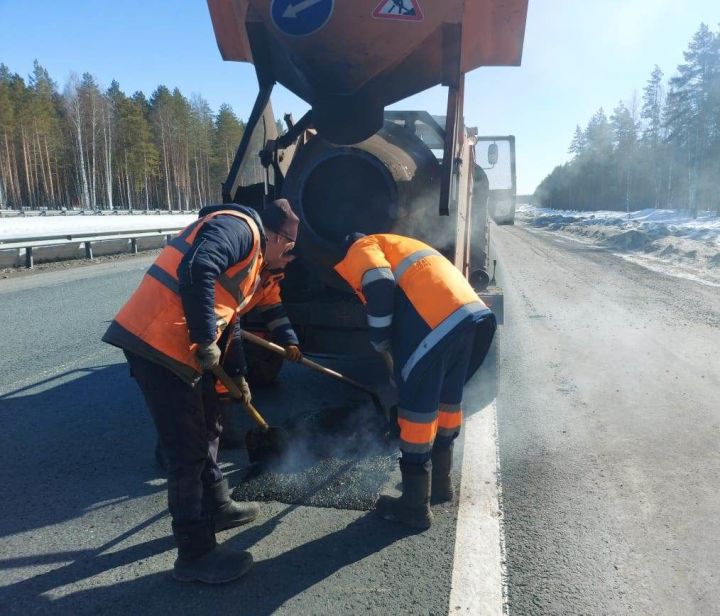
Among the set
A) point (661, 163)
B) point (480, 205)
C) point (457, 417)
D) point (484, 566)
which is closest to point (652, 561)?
point (484, 566)

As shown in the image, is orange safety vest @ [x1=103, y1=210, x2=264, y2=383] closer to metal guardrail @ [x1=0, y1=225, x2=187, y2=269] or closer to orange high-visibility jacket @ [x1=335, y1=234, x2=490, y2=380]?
orange high-visibility jacket @ [x1=335, y1=234, x2=490, y2=380]

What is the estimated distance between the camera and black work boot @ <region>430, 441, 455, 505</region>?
2797 mm

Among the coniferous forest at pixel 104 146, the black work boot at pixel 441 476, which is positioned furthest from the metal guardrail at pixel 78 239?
the coniferous forest at pixel 104 146

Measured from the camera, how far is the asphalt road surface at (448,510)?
208 cm

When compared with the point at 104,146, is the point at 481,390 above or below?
below

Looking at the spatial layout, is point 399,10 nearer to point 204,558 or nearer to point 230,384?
point 230,384

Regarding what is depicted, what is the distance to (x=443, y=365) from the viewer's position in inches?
104

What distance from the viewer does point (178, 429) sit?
228 centimetres

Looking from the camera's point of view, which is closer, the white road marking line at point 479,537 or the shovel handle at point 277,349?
the white road marking line at point 479,537

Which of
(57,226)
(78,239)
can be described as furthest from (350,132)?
(57,226)

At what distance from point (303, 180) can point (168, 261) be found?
1.69 meters

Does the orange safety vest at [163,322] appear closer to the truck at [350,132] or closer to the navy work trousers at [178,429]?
the navy work trousers at [178,429]

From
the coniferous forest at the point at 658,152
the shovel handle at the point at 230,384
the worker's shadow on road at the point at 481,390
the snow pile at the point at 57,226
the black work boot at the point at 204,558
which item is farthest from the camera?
the coniferous forest at the point at 658,152

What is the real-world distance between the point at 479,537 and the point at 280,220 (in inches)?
68.0
